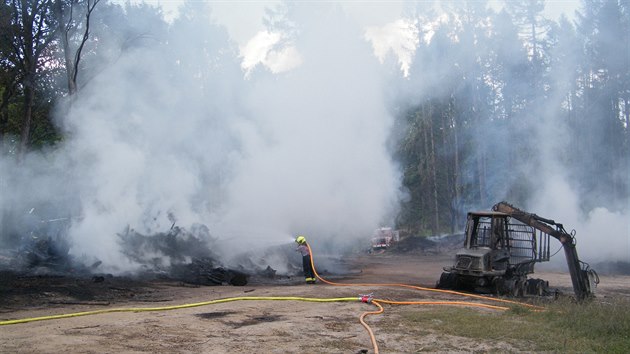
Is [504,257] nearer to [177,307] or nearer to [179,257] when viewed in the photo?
[177,307]

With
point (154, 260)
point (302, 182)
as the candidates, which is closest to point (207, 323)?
point (154, 260)

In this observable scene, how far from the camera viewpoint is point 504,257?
1266cm

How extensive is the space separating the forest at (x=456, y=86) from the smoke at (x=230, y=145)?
187 millimetres

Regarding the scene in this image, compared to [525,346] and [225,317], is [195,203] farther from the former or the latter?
[525,346]

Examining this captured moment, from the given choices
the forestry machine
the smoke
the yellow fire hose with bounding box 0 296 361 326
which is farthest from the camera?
the smoke

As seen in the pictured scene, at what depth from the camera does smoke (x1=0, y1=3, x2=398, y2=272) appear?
55.0ft

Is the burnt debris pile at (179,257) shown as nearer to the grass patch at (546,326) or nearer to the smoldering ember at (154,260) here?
the smoldering ember at (154,260)

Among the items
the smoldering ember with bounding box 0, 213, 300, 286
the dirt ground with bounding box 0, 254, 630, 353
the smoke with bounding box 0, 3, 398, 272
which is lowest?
the dirt ground with bounding box 0, 254, 630, 353

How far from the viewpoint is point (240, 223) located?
19672 mm

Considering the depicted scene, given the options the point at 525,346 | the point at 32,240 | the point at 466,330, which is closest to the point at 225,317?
the point at 466,330

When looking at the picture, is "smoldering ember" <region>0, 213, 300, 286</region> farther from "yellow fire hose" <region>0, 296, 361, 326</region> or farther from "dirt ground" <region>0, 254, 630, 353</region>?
"yellow fire hose" <region>0, 296, 361, 326</region>

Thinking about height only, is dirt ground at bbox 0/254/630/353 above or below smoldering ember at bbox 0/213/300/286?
below

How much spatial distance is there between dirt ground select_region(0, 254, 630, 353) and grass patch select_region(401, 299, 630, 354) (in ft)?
1.30

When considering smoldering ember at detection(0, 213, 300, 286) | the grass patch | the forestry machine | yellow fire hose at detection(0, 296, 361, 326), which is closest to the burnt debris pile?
smoldering ember at detection(0, 213, 300, 286)
